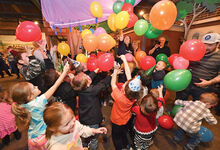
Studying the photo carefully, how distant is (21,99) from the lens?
104cm

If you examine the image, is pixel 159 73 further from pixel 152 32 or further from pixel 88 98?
pixel 88 98

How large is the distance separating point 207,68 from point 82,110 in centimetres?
213

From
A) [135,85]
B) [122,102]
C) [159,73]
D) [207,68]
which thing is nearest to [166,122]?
[159,73]

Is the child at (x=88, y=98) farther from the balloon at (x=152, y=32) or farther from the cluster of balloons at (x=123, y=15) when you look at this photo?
the balloon at (x=152, y=32)

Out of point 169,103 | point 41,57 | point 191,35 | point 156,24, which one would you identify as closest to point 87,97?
point 41,57

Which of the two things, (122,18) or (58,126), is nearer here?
(58,126)

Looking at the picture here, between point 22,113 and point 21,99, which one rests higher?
point 21,99

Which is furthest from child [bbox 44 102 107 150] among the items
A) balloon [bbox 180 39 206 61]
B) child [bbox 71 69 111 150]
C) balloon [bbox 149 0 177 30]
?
balloon [bbox 180 39 206 61]

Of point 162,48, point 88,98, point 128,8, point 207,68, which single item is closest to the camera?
point 88,98

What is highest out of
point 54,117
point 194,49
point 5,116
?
point 194,49

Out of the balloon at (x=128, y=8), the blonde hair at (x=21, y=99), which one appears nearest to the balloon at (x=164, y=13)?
the balloon at (x=128, y=8)

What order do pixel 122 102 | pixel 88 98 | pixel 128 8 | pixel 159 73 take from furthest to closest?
1. pixel 128 8
2. pixel 159 73
3. pixel 88 98
4. pixel 122 102

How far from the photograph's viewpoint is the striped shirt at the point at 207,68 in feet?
5.35

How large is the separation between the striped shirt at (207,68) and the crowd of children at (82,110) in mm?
421
